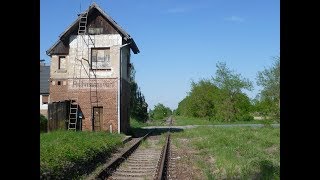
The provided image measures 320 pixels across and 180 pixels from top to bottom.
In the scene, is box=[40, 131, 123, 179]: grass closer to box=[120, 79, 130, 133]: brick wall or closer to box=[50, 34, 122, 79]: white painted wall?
box=[50, 34, 122, 79]: white painted wall

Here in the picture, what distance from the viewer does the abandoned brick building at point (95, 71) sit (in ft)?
87.1

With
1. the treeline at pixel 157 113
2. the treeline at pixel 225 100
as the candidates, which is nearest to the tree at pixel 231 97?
the treeline at pixel 225 100

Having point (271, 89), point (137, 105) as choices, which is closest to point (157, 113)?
point (137, 105)

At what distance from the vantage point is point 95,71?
2670 centimetres

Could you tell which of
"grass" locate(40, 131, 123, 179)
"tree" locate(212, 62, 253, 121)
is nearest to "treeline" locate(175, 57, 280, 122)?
"tree" locate(212, 62, 253, 121)

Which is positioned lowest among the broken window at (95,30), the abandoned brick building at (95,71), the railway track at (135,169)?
the railway track at (135,169)

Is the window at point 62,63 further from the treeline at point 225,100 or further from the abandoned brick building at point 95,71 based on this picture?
the treeline at point 225,100

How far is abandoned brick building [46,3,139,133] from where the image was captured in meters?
26.5

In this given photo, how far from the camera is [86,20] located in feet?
86.6

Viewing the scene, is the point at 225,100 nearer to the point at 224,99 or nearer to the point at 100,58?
the point at 224,99
